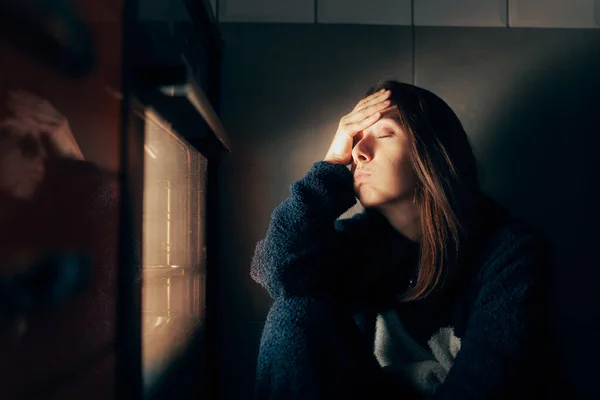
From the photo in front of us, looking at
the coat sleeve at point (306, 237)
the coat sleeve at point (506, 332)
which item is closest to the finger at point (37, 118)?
the coat sleeve at point (306, 237)

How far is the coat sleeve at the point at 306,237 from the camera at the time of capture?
2.79ft

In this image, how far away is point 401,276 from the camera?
3.29 ft

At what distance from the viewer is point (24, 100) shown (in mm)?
429

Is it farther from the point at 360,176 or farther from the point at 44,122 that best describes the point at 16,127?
the point at 360,176

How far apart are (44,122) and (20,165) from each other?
0.08m

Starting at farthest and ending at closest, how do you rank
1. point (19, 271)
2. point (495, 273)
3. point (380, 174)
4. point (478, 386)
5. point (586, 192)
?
point (586, 192), point (380, 174), point (495, 273), point (478, 386), point (19, 271)

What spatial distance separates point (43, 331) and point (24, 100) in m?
0.24

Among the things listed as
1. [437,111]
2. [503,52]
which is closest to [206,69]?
[437,111]

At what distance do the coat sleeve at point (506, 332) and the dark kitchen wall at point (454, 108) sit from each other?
396mm

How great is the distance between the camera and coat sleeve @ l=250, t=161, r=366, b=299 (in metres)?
0.85

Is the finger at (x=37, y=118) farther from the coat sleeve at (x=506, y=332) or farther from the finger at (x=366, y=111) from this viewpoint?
the coat sleeve at (x=506, y=332)

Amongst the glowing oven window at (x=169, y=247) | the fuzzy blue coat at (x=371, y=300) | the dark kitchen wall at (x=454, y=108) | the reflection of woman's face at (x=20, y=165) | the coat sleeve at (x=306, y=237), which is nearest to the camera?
the reflection of woman's face at (x=20, y=165)

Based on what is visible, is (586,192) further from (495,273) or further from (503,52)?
(495,273)

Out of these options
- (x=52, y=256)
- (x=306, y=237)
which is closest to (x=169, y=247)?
(x=306, y=237)
